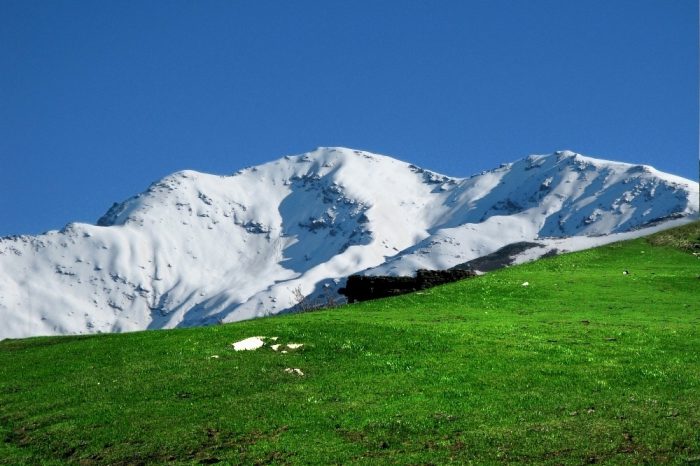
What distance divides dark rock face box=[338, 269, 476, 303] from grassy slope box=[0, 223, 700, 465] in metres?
21.2

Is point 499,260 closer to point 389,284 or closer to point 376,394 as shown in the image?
point 389,284

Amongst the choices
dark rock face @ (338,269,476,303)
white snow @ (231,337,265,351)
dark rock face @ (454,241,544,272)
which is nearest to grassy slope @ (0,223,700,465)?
white snow @ (231,337,265,351)

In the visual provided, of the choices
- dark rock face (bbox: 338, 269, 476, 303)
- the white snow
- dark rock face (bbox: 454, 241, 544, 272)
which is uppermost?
dark rock face (bbox: 454, 241, 544, 272)

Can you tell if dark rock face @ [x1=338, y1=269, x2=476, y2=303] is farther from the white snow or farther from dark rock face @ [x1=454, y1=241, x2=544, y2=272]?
the white snow

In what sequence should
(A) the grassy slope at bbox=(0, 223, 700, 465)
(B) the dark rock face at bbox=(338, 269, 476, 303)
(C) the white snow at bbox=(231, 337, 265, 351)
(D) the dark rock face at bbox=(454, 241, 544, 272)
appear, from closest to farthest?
(A) the grassy slope at bbox=(0, 223, 700, 465) → (C) the white snow at bbox=(231, 337, 265, 351) → (B) the dark rock face at bbox=(338, 269, 476, 303) → (D) the dark rock face at bbox=(454, 241, 544, 272)

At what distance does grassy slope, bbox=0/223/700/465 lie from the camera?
25859 millimetres

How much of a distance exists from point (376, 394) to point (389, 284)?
4248 centimetres

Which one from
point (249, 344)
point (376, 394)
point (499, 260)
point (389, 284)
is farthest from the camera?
point (499, 260)

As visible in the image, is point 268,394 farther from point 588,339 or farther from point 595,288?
point 595,288

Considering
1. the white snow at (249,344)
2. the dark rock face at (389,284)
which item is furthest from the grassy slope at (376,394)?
the dark rock face at (389,284)

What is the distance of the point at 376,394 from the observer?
31.8 m

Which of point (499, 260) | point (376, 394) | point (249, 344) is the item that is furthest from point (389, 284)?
point (376, 394)

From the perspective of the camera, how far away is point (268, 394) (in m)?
33.1

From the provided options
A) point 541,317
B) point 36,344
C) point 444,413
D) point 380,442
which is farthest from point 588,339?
point 36,344
